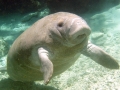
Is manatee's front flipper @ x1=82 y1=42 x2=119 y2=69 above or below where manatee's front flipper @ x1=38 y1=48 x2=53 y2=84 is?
below

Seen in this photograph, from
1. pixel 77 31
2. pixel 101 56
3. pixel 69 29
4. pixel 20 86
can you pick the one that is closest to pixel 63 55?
pixel 69 29

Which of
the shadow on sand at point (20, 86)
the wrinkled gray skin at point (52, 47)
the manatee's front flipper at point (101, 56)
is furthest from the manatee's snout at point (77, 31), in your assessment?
the shadow on sand at point (20, 86)

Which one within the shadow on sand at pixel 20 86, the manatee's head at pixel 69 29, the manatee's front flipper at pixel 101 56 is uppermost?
the manatee's head at pixel 69 29

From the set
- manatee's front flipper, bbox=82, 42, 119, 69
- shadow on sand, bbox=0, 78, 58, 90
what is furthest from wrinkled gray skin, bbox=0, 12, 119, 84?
shadow on sand, bbox=0, 78, 58, 90

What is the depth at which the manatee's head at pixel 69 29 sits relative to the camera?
3084 millimetres

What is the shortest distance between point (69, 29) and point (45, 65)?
2.46ft

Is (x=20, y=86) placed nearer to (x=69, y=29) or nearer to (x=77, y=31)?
(x=69, y=29)

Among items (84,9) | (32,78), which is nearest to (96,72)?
(32,78)

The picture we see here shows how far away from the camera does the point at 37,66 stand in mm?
4133

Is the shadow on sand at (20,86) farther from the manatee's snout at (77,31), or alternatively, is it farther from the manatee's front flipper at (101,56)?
the manatee's snout at (77,31)

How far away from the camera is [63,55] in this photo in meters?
3.69

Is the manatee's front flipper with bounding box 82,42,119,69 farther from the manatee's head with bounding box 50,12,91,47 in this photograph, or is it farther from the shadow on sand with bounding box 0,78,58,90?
the shadow on sand with bounding box 0,78,58,90

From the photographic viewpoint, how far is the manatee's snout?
10.0ft

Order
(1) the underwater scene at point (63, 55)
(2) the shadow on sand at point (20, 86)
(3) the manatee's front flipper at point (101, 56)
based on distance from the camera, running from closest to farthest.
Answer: (1) the underwater scene at point (63, 55), (3) the manatee's front flipper at point (101, 56), (2) the shadow on sand at point (20, 86)
